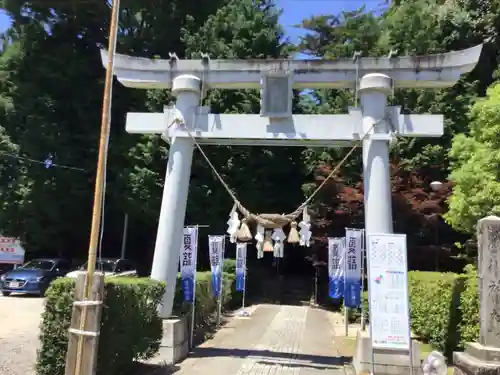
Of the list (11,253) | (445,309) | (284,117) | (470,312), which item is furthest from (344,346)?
(11,253)

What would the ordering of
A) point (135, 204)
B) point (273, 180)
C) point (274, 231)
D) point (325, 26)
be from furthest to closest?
point (325, 26)
point (273, 180)
point (135, 204)
point (274, 231)

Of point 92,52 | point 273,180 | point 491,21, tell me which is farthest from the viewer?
point 92,52

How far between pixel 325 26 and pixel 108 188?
16220 millimetres

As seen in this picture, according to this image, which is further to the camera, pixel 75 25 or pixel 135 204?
pixel 75 25

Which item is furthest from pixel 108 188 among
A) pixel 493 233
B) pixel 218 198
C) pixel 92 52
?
pixel 493 233

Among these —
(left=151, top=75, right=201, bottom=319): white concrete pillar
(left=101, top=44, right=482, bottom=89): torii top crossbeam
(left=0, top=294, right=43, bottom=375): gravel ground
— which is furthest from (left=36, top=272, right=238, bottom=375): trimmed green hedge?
(left=101, top=44, right=482, bottom=89): torii top crossbeam

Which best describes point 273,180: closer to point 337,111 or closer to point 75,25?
point 337,111

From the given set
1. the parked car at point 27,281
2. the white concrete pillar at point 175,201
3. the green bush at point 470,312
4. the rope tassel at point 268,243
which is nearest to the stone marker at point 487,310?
the green bush at point 470,312

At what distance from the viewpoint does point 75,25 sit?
92.1 ft

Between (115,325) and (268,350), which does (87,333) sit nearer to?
(115,325)

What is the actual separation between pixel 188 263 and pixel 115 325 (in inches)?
186

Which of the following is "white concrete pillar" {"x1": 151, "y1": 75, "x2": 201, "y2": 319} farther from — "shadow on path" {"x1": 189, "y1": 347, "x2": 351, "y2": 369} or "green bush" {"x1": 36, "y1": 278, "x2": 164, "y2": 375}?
"green bush" {"x1": 36, "y1": 278, "x2": 164, "y2": 375}

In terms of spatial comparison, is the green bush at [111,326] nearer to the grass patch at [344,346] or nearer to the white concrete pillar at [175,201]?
the white concrete pillar at [175,201]

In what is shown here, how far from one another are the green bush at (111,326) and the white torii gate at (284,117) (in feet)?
6.46
